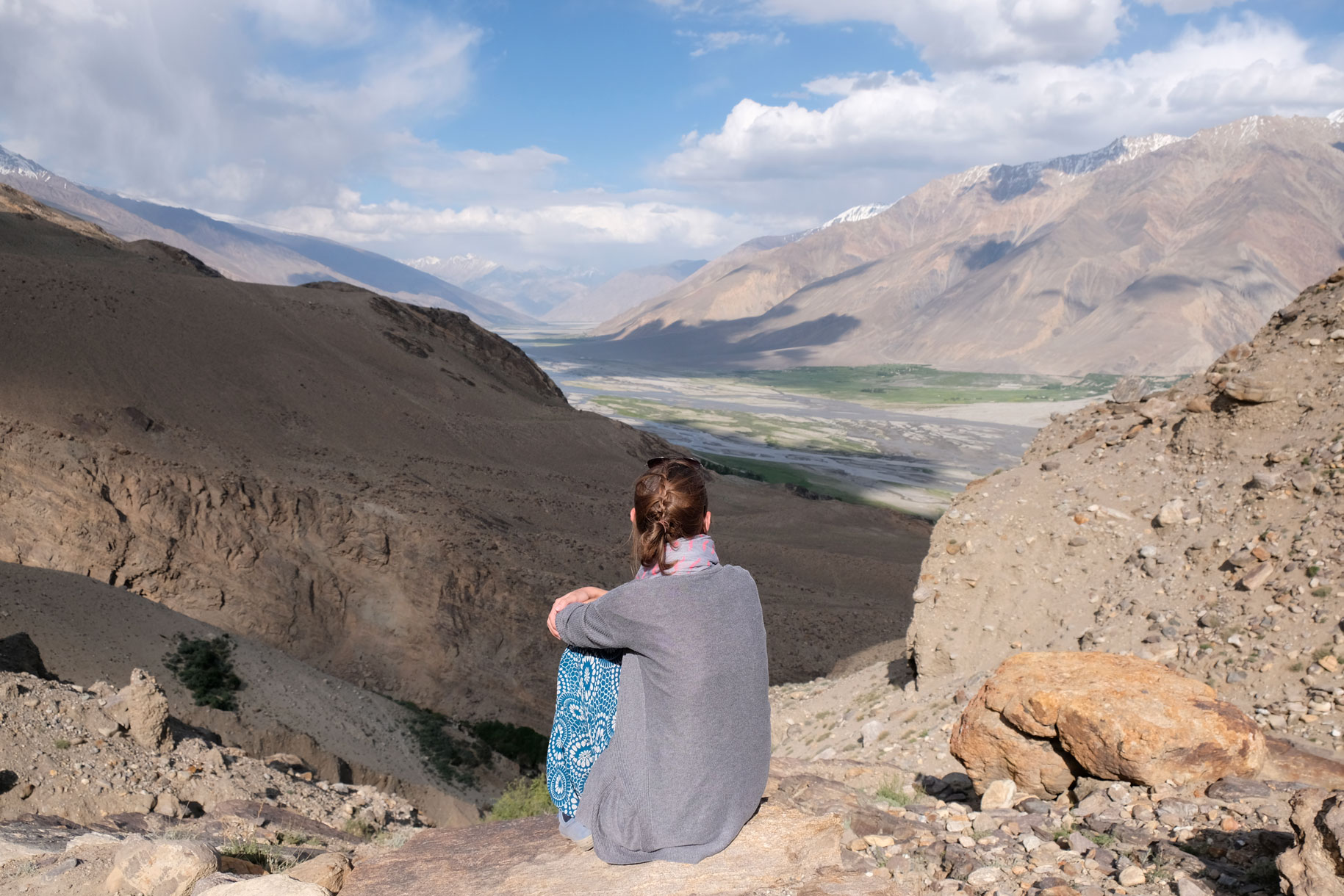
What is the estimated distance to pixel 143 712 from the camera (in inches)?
330

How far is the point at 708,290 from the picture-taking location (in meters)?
199

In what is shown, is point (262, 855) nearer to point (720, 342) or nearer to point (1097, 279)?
point (1097, 279)

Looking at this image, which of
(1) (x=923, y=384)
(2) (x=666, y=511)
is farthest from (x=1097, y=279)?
(2) (x=666, y=511)

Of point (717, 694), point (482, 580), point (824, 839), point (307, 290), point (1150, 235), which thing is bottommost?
point (482, 580)

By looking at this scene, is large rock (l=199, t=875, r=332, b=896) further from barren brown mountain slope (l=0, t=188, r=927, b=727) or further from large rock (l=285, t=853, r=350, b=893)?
barren brown mountain slope (l=0, t=188, r=927, b=727)

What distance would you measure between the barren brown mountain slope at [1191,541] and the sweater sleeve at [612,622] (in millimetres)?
4917

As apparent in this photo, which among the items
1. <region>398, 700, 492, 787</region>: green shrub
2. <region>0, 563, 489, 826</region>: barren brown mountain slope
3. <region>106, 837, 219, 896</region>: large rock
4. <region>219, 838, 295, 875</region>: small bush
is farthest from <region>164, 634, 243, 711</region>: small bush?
<region>106, 837, 219, 896</region>: large rock

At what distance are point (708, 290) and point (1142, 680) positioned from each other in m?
198

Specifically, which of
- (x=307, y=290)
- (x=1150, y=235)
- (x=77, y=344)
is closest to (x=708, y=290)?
(x=1150, y=235)

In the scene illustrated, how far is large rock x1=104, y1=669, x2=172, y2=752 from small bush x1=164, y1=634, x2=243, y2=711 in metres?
3.71

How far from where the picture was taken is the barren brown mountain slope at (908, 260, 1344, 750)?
663 centimetres

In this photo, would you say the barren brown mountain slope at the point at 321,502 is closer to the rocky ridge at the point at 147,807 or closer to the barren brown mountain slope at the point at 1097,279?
the rocky ridge at the point at 147,807

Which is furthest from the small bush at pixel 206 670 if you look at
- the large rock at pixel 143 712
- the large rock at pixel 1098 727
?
the large rock at pixel 1098 727

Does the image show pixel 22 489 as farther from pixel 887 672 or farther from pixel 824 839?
pixel 824 839
